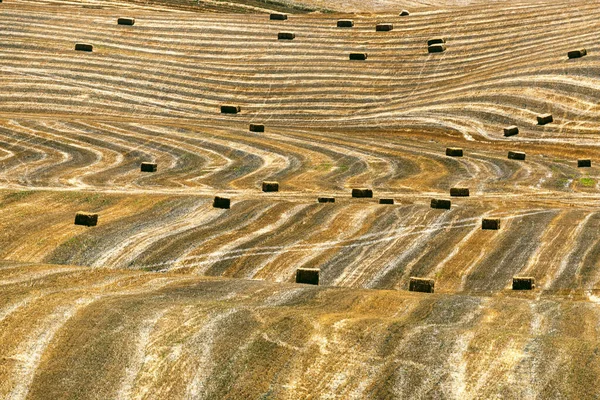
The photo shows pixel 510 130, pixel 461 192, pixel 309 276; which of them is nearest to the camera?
pixel 309 276

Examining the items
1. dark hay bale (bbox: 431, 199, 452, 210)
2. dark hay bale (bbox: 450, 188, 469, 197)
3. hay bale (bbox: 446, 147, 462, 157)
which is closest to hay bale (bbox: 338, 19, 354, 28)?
hay bale (bbox: 446, 147, 462, 157)

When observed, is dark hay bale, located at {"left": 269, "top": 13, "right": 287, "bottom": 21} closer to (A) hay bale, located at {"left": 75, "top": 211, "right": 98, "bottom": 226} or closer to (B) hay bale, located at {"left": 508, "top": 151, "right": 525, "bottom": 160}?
(B) hay bale, located at {"left": 508, "top": 151, "right": 525, "bottom": 160}

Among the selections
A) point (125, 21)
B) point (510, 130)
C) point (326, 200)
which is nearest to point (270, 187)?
point (326, 200)

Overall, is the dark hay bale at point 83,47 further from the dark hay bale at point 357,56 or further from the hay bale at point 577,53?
the hay bale at point 577,53

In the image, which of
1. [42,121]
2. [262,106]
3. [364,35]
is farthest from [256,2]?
[42,121]

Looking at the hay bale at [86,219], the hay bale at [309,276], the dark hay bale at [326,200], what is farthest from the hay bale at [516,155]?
the hay bale at [309,276]

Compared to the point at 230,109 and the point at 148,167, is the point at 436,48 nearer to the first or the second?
the point at 230,109

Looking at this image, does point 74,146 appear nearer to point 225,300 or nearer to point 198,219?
point 198,219
